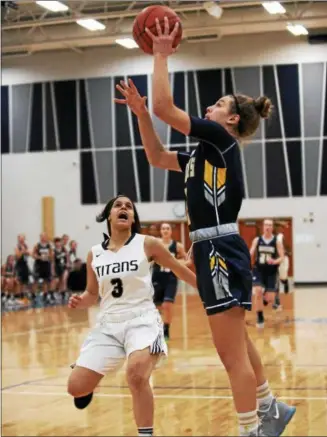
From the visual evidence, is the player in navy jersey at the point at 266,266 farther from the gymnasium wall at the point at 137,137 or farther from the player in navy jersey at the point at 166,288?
the gymnasium wall at the point at 137,137

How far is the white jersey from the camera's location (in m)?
4.73

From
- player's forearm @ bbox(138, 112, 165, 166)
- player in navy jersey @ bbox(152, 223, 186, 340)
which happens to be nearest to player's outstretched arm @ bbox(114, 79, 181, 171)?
player's forearm @ bbox(138, 112, 165, 166)

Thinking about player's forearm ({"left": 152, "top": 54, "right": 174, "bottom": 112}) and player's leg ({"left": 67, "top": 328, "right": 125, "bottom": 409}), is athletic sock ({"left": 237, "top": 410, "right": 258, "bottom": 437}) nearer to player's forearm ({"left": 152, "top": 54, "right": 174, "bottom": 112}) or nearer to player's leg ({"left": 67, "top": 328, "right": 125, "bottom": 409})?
player's leg ({"left": 67, "top": 328, "right": 125, "bottom": 409})

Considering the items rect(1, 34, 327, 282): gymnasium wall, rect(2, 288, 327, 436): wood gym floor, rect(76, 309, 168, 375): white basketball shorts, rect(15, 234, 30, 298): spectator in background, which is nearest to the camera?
rect(76, 309, 168, 375): white basketball shorts

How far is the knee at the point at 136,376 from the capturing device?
4316mm

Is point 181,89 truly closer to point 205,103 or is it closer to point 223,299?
point 205,103

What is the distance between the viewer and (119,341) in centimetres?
463

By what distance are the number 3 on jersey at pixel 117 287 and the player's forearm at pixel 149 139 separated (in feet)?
3.03

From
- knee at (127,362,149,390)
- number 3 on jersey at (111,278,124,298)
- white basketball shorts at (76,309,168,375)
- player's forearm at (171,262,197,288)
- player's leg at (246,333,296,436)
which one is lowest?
player's leg at (246,333,296,436)

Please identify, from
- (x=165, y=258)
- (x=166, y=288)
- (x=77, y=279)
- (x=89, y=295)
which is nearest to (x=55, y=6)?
(x=77, y=279)

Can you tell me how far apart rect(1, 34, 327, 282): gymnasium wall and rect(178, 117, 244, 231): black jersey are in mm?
17318

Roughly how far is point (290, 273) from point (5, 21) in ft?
33.0

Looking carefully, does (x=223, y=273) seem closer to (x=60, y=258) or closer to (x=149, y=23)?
(x=149, y=23)

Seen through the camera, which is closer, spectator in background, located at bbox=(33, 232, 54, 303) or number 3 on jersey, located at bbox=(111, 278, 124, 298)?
number 3 on jersey, located at bbox=(111, 278, 124, 298)
